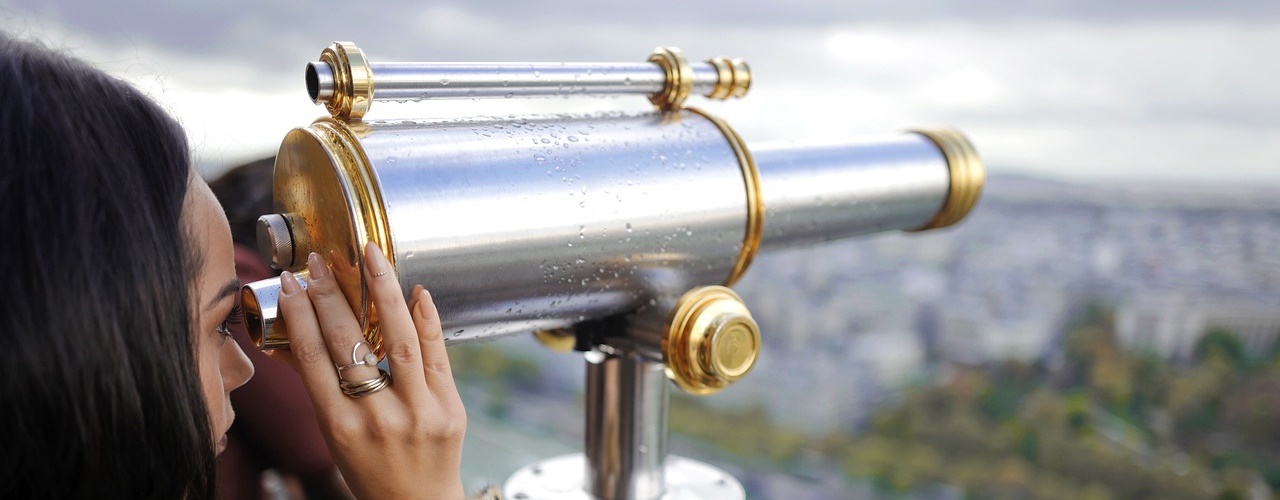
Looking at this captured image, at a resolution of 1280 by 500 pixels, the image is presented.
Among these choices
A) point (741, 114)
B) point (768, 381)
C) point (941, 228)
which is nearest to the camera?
point (941, 228)

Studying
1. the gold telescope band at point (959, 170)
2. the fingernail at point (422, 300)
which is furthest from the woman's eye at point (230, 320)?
the gold telescope band at point (959, 170)

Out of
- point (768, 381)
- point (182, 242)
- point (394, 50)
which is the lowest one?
point (768, 381)

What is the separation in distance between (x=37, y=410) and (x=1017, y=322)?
0.87m

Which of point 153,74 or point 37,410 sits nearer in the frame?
point 37,410

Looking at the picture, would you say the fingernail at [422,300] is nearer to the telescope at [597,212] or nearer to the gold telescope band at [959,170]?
the telescope at [597,212]

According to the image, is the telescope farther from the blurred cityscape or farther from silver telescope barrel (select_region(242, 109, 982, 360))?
the blurred cityscape

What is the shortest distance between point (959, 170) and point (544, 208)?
293mm

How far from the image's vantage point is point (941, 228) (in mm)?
641

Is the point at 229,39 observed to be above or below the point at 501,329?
above

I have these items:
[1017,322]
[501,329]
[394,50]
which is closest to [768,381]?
[1017,322]

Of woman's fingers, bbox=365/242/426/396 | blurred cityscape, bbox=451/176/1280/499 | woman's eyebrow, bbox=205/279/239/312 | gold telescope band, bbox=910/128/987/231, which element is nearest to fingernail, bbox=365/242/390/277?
woman's fingers, bbox=365/242/426/396

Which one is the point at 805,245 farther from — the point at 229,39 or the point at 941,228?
the point at 229,39

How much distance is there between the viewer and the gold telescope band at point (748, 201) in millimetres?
502

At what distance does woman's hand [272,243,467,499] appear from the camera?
40 cm
